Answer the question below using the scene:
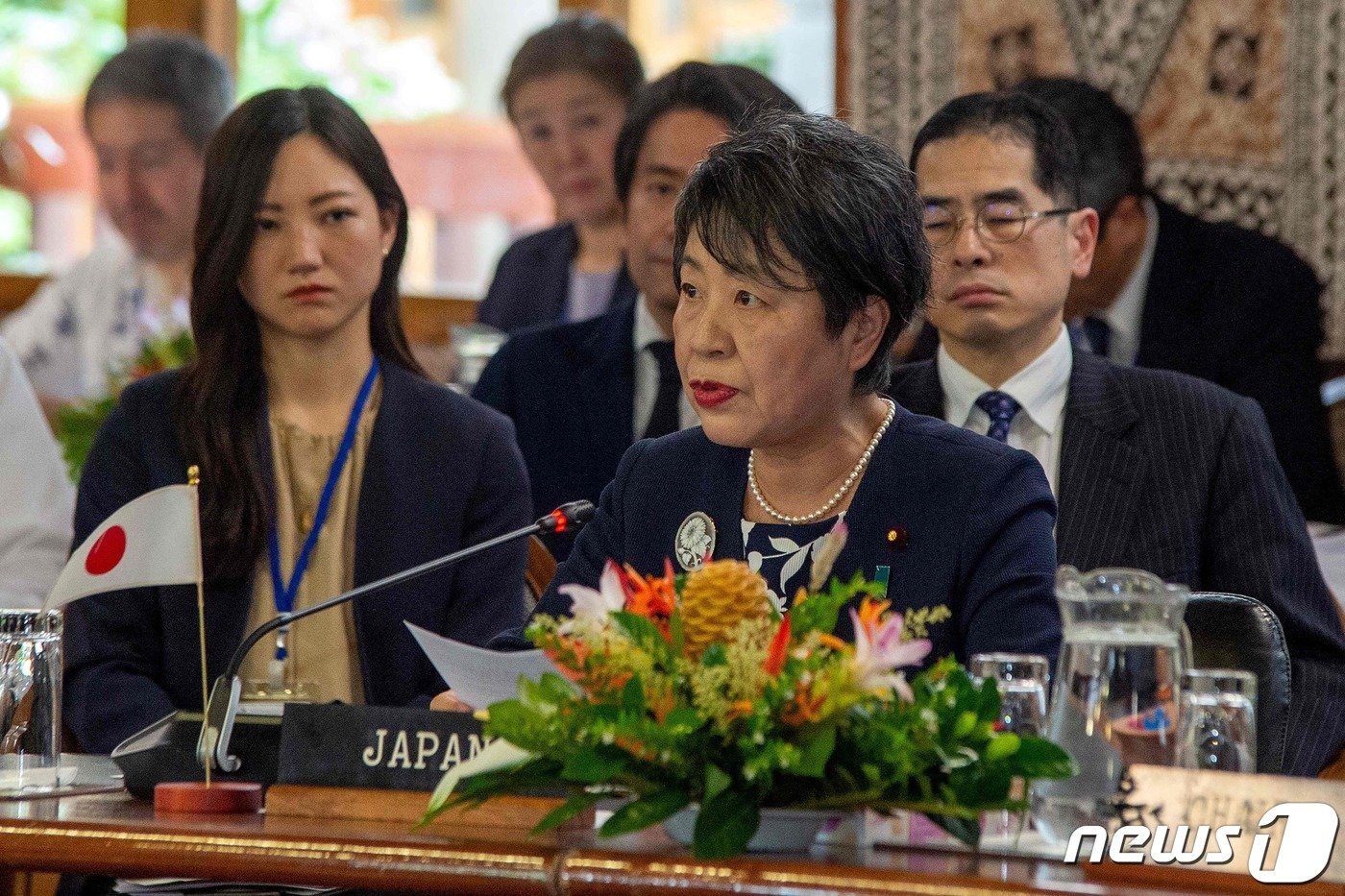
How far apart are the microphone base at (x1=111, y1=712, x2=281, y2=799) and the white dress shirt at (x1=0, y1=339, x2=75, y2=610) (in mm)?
1481

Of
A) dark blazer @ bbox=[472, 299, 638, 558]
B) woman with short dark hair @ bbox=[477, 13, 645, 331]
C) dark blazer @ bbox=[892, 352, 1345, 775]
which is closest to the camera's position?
dark blazer @ bbox=[892, 352, 1345, 775]

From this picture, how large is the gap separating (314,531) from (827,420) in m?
0.96

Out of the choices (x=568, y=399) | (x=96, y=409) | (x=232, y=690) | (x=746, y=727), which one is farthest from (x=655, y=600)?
(x=96, y=409)

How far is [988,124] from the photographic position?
290 cm

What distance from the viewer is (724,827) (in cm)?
142

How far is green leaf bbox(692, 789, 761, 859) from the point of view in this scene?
Answer: 1.41 metres

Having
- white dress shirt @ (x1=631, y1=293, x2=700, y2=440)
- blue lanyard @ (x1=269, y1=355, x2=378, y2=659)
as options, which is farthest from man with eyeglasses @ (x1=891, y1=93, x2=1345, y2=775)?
blue lanyard @ (x1=269, y1=355, x2=378, y2=659)

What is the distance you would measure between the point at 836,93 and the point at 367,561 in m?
2.43

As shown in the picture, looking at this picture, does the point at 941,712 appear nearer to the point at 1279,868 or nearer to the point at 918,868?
the point at 918,868

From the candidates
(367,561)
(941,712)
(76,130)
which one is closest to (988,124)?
(367,561)

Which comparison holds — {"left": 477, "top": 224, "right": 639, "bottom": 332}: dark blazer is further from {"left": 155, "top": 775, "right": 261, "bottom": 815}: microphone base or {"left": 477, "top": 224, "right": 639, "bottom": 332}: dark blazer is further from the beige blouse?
{"left": 155, "top": 775, "right": 261, "bottom": 815}: microphone base

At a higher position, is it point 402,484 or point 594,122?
point 594,122

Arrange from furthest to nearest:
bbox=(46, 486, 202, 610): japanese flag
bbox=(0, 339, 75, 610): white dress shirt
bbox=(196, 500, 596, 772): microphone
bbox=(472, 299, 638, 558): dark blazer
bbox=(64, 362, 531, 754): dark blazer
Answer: bbox=(472, 299, 638, 558): dark blazer
bbox=(0, 339, 75, 610): white dress shirt
bbox=(64, 362, 531, 754): dark blazer
bbox=(46, 486, 202, 610): japanese flag
bbox=(196, 500, 596, 772): microphone

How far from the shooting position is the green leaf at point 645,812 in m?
1.42
